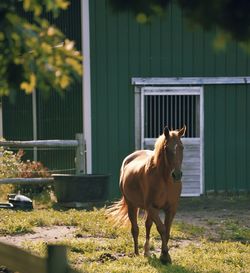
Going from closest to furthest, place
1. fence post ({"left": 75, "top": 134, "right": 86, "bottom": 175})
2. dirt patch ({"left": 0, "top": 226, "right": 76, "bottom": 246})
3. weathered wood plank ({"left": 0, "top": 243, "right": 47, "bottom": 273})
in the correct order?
1. weathered wood plank ({"left": 0, "top": 243, "right": 47, "bottom": 273})
2. dirt patch ({"left": 0, "top": 226, "right": 76, "bottom": 246})
3. fence post ({"left": 75, "top": 134, "right": 86, "bottom": 175})

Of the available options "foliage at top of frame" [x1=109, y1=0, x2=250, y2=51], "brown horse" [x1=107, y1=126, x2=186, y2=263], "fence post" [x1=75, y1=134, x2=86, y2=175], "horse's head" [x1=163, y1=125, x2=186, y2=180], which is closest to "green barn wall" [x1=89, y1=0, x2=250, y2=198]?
"fence post" [x1=75, y1=134, x2=86, y2=175]

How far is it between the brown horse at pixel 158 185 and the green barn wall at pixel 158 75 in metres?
4.96

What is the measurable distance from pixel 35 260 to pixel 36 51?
42.6 inches

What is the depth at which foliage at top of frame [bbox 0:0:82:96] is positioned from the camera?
10.4 feet

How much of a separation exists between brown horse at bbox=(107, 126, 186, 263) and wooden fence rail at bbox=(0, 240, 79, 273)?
421 centimetres

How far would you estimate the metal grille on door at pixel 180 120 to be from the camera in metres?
14.3

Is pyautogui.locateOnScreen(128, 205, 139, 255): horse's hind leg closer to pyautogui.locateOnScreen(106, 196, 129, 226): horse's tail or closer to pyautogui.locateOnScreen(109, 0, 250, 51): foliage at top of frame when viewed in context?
pyautogui.locateOnScreen(106, 196, 129, 226): horse's tail

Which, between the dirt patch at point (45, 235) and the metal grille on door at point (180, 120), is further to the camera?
the metal grille on door at point (180, 120)

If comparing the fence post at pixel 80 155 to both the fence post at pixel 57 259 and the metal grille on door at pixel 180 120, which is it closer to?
the metal grille on door at pixel 180 120

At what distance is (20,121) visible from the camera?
16.6m

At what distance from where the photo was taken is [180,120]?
14.4 meters

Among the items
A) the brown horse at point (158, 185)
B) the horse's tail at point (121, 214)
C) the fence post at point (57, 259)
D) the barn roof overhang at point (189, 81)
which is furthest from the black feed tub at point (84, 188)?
the fence post at point (57, 259)

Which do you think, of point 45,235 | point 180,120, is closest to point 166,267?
point 45,235

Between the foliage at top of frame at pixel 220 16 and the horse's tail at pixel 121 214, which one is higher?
the foliage at top of frame at pixel 220 16
